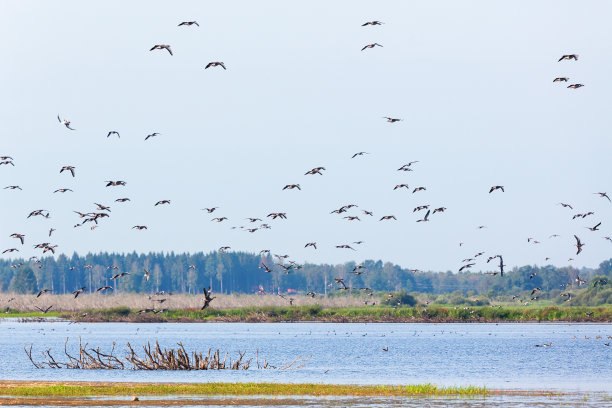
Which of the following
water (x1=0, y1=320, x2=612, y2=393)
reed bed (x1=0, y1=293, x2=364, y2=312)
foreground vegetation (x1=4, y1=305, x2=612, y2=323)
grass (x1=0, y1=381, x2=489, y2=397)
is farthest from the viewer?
reed bed (x1=0, y1=293, x2=364, y2=312)

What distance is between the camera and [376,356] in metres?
83.0

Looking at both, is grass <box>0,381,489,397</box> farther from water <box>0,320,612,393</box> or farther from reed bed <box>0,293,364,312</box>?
reed bed <box>0,293,364,312</box>

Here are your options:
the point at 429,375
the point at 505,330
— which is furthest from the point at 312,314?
the point at 429,375

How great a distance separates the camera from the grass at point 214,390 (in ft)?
161

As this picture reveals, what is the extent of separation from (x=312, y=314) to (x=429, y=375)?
7889 cm

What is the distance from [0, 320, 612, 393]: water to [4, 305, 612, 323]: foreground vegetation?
279cm

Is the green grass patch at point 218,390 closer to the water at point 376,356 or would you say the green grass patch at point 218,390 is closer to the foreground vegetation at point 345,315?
the water at point 376,356

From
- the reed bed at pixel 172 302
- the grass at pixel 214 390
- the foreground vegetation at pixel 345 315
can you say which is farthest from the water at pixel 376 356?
the reed bed at pixel 172 302

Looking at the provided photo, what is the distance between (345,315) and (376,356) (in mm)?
62211

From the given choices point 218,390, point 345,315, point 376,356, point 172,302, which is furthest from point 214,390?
point 172,302

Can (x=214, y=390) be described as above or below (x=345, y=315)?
below

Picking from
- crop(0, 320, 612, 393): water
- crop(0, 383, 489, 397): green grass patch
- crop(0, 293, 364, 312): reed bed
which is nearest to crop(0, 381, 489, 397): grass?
crop(0, 383, 489, 397): green grass patch

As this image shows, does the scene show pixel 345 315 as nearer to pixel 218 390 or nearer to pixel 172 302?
pixel 172 302

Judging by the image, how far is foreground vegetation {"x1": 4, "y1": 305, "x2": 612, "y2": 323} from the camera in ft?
460
